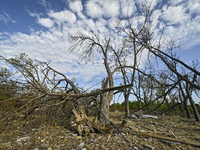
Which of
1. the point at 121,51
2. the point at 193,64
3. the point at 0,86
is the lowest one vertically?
the point at 0,86

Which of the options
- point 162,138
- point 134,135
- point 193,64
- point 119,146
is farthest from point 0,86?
point 193,64

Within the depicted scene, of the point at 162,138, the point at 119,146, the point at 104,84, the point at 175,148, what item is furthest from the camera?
the point at 104,84

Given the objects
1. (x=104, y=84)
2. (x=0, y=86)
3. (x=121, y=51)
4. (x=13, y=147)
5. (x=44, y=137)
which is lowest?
(x=13, y=147)

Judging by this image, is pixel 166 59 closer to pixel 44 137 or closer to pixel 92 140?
pixel 92 140

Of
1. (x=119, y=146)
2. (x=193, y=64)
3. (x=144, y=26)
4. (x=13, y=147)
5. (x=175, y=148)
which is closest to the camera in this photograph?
(x=13, y=147)

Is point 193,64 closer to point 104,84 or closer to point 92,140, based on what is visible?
point 104,84

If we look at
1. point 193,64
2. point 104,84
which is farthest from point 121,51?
point 193,64

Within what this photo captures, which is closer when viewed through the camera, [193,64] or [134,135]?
[134,135]

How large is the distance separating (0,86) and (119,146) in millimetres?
3571

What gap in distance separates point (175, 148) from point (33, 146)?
3813 mm

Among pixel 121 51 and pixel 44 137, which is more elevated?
pixel 121 51

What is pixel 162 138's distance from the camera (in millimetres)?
3697

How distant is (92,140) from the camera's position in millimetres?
3334

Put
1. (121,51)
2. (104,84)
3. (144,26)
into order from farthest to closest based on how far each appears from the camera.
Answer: (121,51), (144,26), (104,84)
